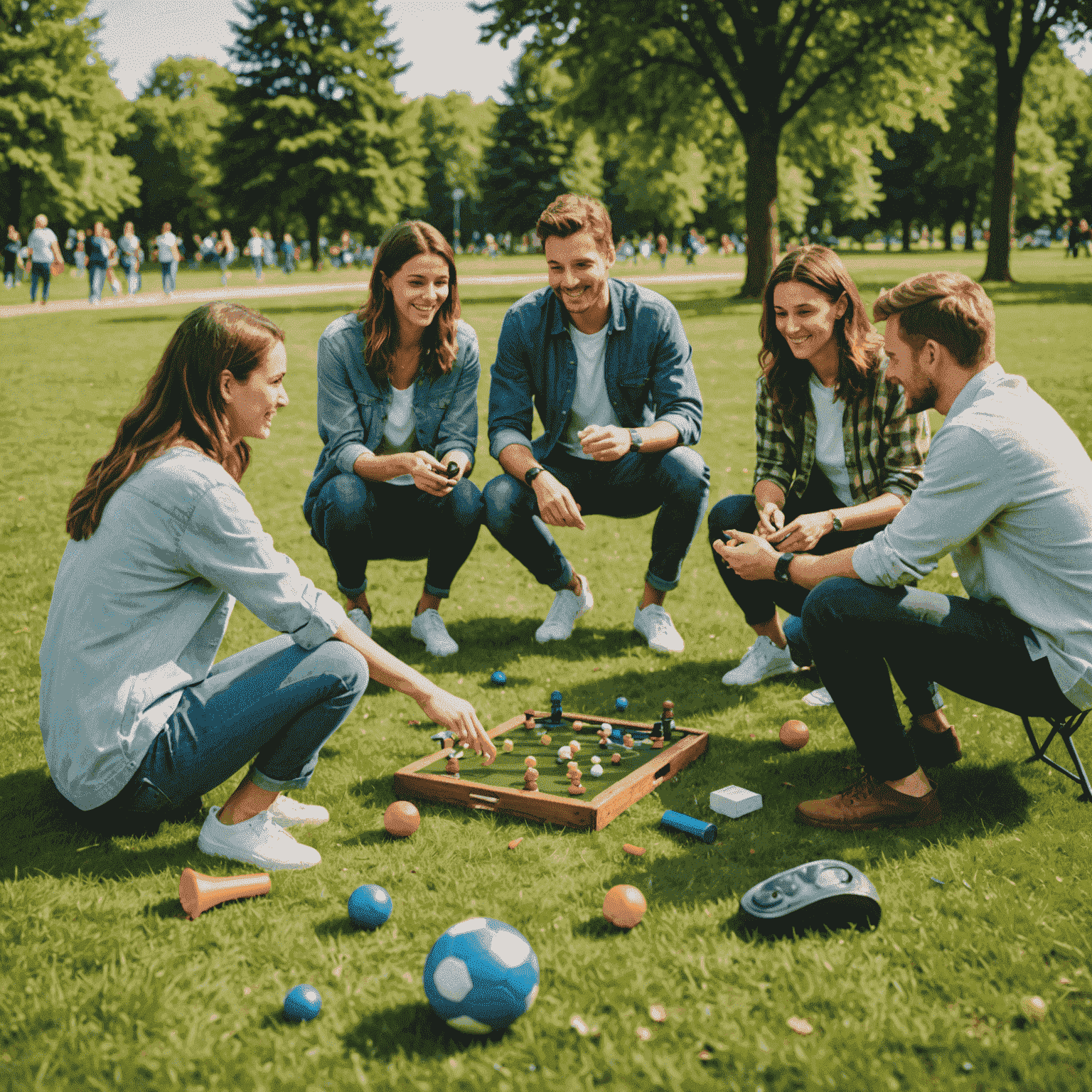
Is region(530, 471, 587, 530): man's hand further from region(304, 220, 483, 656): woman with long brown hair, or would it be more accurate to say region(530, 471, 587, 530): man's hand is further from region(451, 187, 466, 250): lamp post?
region(451, 187, 466, 250): lamp post

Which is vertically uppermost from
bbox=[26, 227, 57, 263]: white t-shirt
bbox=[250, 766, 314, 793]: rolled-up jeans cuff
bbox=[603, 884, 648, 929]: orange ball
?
bbox=[26, 227, 57, 263]: white t-shirt

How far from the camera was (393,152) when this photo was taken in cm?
5416

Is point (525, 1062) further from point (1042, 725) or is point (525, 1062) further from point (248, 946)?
point (1042, 725)

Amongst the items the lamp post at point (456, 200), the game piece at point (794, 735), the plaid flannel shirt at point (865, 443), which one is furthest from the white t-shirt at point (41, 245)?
the lamp post at point (456, 200)

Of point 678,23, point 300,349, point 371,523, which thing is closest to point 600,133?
point 678,23

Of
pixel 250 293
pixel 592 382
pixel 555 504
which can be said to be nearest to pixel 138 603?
pixel 555 504

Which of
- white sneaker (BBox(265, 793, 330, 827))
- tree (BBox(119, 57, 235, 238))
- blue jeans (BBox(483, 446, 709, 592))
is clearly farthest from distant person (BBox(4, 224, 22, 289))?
tree (BBox(119, 57, 235, 238))

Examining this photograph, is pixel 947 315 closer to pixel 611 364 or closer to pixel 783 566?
pixel 783 566

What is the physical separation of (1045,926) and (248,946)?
234 cm

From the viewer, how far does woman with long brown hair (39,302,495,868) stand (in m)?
3.23

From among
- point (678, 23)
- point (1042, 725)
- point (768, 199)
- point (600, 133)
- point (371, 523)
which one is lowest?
point (1042, 725)

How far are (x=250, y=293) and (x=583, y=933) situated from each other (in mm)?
28355

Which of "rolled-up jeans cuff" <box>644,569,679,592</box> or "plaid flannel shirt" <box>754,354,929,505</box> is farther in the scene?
"rolled-up jeans cuff" <box>644,569,679,592</box>

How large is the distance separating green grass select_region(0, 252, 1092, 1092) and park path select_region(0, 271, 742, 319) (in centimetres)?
1792
